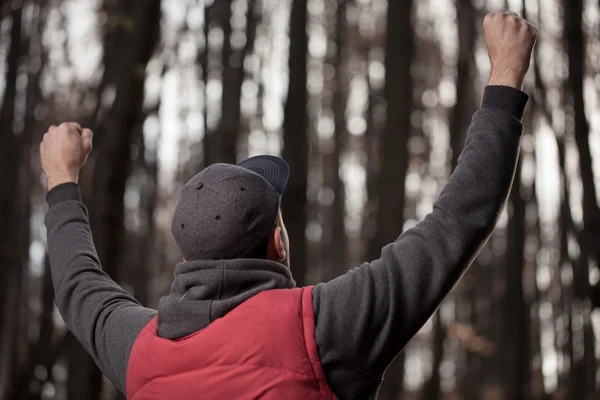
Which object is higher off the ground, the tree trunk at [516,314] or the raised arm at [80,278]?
the raised arm at [80,278]

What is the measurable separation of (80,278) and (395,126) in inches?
277

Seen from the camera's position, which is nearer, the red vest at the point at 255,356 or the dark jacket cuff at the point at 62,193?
the red vest at the point at 255,356

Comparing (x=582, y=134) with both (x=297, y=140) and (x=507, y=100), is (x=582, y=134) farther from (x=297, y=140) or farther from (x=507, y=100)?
(x=507, y=100)

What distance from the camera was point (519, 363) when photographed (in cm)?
1339

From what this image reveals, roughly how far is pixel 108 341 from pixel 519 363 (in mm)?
12256

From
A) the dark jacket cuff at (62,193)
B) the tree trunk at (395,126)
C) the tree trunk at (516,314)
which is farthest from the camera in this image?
the tree trunk at (516,314)

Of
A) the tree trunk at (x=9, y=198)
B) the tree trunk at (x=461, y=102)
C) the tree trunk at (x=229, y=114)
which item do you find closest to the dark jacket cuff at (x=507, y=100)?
the tree trunk at (x=229, y=114)

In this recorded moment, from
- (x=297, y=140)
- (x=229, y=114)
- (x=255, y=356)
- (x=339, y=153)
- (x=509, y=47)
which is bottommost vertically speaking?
(x=339, y=153)

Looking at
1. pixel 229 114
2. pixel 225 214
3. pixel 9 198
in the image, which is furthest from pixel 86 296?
pixel 9 198

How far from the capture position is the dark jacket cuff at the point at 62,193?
2246 millimetres

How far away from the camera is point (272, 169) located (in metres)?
1.93

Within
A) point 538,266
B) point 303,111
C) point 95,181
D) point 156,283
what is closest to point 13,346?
point 95,181

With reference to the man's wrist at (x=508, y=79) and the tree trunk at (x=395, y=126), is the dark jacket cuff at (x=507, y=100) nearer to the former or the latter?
the man's wrist at (x=508, y=79)

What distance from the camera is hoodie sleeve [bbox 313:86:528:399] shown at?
Result: 1589 millimetres
